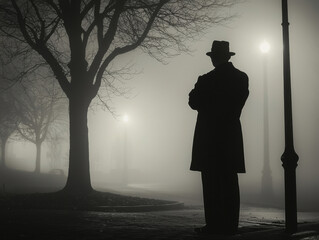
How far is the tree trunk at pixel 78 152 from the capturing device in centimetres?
1598

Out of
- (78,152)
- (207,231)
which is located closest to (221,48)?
(207,231)

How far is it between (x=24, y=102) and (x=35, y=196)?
3192cm

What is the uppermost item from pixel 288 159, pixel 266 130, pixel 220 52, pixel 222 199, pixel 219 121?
pixel 266 130

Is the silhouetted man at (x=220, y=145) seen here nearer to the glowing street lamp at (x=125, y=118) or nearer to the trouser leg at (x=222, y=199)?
the trouser leg at (x=222, y=199)

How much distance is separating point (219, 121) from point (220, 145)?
267 mm

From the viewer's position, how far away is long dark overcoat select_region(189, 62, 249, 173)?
544 centimetres

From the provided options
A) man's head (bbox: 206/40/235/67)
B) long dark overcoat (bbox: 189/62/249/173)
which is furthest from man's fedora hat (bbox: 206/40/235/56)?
long dark overcoat (bbox: 189/62/249/173)

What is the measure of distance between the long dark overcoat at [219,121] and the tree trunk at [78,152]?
10889mm

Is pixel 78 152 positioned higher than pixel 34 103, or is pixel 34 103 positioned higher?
pixel 34 103

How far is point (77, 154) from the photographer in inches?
631

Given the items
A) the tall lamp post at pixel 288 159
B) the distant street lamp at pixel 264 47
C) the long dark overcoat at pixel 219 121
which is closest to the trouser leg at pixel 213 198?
the long dark overcoat at pixel 219 121

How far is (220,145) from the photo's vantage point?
5445mm

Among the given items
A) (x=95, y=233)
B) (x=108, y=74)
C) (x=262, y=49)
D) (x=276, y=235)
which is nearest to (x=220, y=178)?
(x=276, y=235)

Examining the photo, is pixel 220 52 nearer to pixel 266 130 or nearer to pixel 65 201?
pixel 65 201
